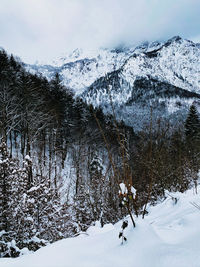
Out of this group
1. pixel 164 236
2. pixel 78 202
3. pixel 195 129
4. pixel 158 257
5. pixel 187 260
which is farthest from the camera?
pixel 195 129

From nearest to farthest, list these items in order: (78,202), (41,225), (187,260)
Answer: (187,260) < (41,225) < (78,202)

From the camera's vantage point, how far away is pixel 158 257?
120 centimetres

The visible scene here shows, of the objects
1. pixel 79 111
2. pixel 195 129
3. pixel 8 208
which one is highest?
pixel 79 111

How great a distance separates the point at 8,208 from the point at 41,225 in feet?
6.04

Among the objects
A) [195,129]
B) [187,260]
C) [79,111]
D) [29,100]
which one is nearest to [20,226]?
[187,260]

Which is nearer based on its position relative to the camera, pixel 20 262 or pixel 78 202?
pixel 20 262

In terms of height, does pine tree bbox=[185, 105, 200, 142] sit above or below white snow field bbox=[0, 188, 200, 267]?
above

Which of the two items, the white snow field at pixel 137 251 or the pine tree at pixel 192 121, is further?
the pine tree at pixel 192 121

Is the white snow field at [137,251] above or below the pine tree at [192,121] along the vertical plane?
below

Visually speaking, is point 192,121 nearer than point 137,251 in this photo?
No

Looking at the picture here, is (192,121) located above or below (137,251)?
above

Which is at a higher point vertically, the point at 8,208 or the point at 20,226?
the point at 8,208

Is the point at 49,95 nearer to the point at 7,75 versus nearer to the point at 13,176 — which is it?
the point at 7,75

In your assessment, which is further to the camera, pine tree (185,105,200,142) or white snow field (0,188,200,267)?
pine tree (185,105,200,142)
